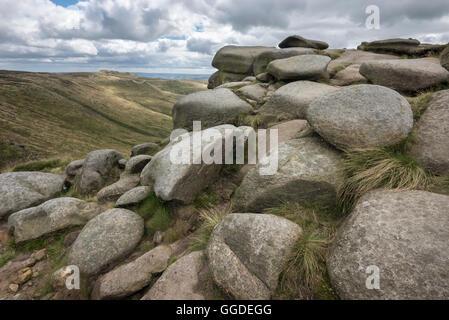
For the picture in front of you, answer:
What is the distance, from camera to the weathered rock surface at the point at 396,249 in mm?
3467

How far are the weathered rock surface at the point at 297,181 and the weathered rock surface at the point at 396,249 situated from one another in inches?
44.6

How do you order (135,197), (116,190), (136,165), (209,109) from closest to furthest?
(135,197), (116,190), (136,165), (209,109)

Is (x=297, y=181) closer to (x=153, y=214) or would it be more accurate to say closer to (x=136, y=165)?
(x=153, y=214)

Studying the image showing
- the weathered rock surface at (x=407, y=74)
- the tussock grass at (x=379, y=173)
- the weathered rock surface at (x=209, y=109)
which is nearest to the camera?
the tussock grass at (x=379, y=173)

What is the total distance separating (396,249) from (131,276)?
18.4 feet

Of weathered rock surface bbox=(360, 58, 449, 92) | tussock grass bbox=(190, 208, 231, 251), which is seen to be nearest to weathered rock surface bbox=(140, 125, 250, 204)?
tussock grass bbox=(190, 208, 231, 251)

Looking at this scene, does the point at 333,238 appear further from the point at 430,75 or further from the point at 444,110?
the point at 430,75

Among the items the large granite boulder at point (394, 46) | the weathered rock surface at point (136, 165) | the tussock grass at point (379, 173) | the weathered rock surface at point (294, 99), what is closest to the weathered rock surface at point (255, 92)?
the weathered rock surface at point (294, 99)

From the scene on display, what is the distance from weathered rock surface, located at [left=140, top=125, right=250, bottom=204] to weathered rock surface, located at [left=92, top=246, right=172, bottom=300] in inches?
Answer: 64.9

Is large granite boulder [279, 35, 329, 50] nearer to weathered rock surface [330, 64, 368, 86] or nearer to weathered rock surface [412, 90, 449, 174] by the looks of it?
weathered rock surface [330, 64, 368, 86]

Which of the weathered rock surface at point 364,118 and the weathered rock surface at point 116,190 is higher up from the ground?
the weathered rock surface at point 364,118

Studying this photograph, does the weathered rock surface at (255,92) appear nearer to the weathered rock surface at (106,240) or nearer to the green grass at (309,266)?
the green grass at (309,266)

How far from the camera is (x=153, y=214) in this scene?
746 cm

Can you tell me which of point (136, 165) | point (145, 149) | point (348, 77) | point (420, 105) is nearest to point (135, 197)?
point (136, 165)
